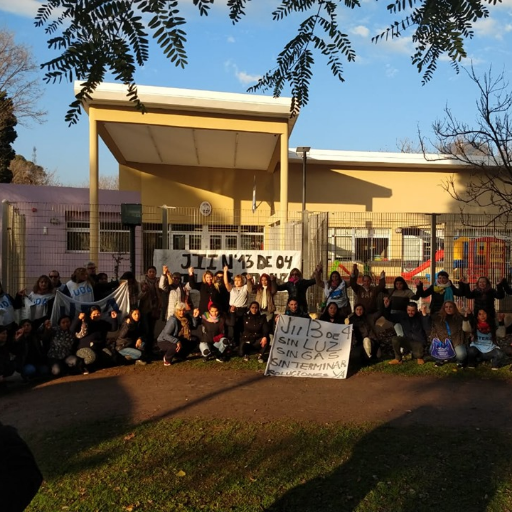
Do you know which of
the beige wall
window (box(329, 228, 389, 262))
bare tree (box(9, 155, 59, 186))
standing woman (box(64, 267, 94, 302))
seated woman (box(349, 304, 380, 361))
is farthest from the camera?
bare tree (box(9, 155, 59, 186))

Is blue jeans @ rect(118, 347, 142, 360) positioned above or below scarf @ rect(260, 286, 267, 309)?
below

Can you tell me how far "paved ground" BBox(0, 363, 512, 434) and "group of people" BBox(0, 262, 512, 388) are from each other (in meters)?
0.53

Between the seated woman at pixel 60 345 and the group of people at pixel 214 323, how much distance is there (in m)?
0.01

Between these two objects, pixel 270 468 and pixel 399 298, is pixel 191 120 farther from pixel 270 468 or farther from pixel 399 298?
pixel 270 468

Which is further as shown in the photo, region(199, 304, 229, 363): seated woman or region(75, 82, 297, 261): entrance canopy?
region(75, 82, 297, 261): entrance canopy

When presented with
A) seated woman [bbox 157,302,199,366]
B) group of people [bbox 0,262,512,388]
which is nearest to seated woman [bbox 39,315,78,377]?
group of people [bbox 0,262,512,388]

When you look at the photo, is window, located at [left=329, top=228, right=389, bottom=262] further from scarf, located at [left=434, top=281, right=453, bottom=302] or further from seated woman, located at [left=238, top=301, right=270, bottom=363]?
seated woman, located at [left=238, top=301, right=270, bottom=363]

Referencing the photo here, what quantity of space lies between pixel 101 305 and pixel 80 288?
0.49 meters

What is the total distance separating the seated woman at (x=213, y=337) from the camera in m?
8.70

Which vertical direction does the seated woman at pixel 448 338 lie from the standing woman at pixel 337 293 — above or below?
below

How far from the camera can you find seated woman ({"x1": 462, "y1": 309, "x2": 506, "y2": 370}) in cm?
828

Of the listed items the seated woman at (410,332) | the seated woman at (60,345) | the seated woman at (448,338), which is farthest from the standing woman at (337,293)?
the seated woman at (60,345)

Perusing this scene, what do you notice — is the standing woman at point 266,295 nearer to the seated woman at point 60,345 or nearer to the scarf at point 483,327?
the seated woman at point 60,345

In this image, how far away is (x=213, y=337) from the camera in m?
8.86
